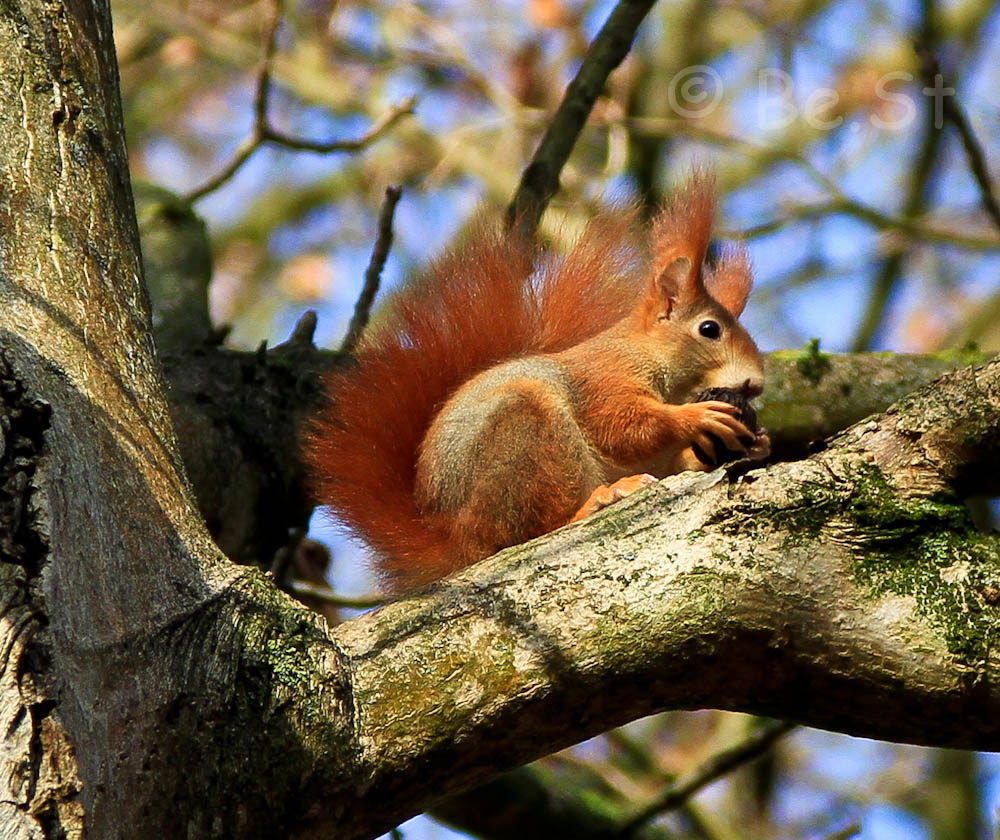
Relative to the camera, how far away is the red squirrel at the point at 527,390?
2615 millimetres

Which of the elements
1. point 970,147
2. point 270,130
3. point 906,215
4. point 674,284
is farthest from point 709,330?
point 906,215

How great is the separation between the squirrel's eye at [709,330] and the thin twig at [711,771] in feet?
3.48

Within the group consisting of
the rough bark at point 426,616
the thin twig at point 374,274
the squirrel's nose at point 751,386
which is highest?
the thin twig at point 374,274

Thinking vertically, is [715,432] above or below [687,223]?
below

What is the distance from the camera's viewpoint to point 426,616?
1724 mm

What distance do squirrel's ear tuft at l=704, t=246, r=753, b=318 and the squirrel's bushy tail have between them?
30 centimetres

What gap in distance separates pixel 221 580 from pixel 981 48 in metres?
5.42

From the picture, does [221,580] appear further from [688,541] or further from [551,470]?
[551,470]

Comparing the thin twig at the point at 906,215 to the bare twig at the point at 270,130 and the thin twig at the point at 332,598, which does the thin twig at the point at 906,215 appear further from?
the thin twig at the point at 332,598

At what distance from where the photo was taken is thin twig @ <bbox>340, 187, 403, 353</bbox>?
3340 millimetres

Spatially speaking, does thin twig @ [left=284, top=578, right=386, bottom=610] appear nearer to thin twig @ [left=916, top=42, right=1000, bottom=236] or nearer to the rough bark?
the rough bark

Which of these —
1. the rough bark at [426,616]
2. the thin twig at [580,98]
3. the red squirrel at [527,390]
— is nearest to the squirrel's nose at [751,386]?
the red squirrel at [527,390]

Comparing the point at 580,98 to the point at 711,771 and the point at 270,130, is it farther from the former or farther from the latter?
the point at 711,771

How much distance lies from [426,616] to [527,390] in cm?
106
